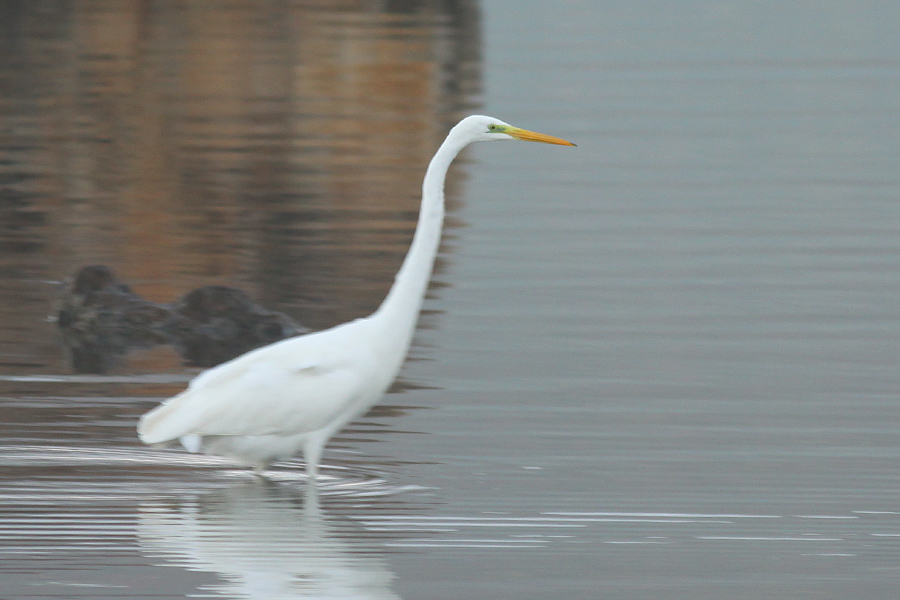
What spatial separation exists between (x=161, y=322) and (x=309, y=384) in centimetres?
412

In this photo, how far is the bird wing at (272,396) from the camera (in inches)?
344

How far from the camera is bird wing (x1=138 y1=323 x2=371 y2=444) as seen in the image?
8.73 m

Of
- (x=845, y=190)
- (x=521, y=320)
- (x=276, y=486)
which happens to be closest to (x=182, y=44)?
(x=845, y=190)

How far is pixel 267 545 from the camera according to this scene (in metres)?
7.88

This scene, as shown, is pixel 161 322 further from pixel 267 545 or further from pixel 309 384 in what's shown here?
pixel 267 545

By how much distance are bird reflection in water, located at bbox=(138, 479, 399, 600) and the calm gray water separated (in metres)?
0.02

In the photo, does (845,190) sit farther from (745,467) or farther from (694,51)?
(694,51)

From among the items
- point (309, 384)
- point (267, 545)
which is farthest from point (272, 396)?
point (267, 545)

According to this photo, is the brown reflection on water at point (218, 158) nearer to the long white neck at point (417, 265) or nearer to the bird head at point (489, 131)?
the long white neck at point (417, 265)

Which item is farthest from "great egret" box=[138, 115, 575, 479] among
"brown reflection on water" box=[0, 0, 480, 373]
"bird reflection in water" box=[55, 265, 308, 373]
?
"bird reflection in water" box=[55, 265, 308, 373]

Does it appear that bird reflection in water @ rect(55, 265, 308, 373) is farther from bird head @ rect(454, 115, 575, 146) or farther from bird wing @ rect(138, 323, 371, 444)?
bird head @ rect(454, 115, 575, 146)

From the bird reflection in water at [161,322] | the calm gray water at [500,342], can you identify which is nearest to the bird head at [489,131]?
the calm gray water at [500,342]

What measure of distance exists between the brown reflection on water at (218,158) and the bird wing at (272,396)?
2.83 metres

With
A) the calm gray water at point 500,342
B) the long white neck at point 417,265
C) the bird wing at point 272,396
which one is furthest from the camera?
the long white neck at point 417,265
